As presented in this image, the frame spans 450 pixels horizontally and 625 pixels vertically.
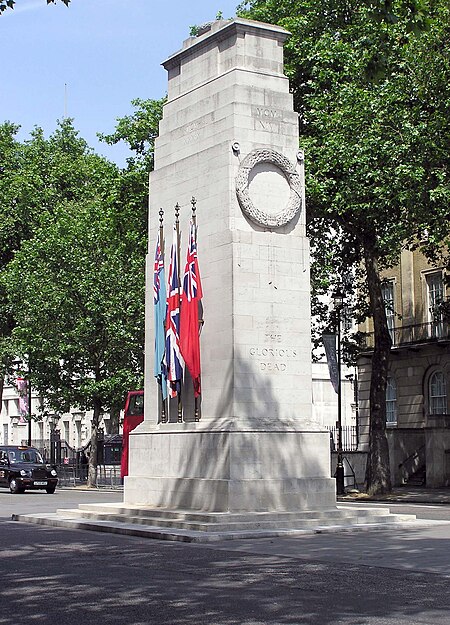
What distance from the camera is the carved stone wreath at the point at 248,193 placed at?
2281 cm

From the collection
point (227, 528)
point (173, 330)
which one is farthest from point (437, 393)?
point (227, 528)

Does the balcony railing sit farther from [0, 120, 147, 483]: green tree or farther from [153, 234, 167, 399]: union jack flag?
[153, 234, 167, 399]: union jack flag

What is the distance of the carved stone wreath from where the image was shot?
22812 mm

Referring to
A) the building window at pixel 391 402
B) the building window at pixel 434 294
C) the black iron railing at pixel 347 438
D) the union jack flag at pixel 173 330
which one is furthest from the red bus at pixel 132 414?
the black iron railing at pixel 347 438

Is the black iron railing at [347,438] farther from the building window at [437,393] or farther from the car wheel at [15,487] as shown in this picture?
the car wheel at [15,487]

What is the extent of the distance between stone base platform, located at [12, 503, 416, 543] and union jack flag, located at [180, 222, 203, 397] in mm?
2853

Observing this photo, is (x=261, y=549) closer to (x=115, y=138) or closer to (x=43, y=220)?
(x=115, y=138)

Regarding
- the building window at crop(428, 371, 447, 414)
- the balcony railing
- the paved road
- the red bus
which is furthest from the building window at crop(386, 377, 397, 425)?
the paved road

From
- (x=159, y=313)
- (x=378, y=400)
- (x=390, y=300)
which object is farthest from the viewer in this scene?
(x=390, y=300)

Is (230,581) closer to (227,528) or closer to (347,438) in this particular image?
(227,528)

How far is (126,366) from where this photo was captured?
49.3 metres

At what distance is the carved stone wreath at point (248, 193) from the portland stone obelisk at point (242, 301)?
0.09 feet

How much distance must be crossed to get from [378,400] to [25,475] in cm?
1454

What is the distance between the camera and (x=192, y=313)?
2322 centimetres
